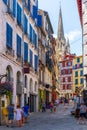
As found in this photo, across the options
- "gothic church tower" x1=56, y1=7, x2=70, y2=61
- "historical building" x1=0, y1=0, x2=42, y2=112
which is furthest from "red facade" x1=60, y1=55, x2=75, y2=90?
"historical building" x1=0, y1=0, x2=42, y2=112

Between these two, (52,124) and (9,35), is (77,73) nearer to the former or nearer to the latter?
(9,35)

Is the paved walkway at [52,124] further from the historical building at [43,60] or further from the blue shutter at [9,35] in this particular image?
the historical building at [43,60]

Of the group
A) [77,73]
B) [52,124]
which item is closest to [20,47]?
[52,124]

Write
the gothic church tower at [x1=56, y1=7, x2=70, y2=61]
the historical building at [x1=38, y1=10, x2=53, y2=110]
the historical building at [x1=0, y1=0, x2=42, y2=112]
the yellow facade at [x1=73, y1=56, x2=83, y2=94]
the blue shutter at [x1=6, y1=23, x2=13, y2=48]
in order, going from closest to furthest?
the historical building at [x1=0, y1=0, x2=42, y2=112] < the blue shutter at [x1=6, y1=23, x2=13, y2=48] < the historical building at [x1=38, y1=10, x2=53, y2=110] < the yellow facade at [x1=73, y1=56, x2=83, y2=94] < the gothic church tower at [x1=56, y1=7, x2=70, y2=61]

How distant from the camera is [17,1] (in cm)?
3581

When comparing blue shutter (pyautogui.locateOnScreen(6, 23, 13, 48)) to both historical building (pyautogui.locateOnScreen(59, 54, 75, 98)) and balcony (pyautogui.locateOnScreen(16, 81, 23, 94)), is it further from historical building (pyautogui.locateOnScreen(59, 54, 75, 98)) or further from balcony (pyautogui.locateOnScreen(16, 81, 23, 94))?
historical building (pyautogui.locateOnScreen(59, 54, 75, 98))

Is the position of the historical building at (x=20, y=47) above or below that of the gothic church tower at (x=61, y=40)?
below

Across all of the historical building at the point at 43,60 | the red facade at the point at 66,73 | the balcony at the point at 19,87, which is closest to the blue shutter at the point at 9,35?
the balcony at the point at 19,87

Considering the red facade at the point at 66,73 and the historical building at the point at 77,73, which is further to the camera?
the red facade at the point at 66,73

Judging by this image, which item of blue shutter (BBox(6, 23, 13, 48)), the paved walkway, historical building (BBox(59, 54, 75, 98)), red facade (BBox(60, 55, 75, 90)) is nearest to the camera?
the paved walkway

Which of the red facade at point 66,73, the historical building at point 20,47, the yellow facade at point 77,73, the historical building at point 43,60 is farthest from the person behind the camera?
the red facade at point 66,73

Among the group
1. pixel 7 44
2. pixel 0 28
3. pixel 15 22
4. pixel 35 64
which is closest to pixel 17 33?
pixel 15 22

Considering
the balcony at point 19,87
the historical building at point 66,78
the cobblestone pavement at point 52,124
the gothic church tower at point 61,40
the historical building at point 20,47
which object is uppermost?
the gothic church tower at point 61,40

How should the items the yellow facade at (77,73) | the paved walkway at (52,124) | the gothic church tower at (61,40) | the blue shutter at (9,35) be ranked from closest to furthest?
the paved walkway at (52,124)
the blue shutter at (9,35)
the yellow facade at (77,73)
the gothic church tower at (61,40)
